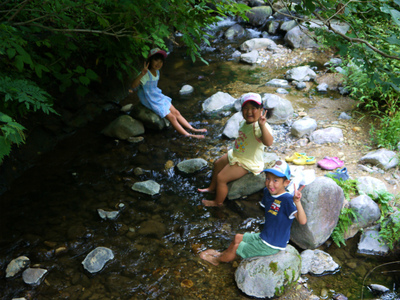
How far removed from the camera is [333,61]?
24.3 ft

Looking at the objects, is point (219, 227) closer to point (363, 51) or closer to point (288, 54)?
point (363, 51)

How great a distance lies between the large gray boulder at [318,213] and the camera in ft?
10.7

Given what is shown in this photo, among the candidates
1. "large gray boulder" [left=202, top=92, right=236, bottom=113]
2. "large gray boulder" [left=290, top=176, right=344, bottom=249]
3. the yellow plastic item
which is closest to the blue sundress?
"large gray boulder" [left=202, top=92, right=236, bottom=113]

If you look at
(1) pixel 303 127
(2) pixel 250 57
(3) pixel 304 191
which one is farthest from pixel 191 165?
(2) pixel 250 57

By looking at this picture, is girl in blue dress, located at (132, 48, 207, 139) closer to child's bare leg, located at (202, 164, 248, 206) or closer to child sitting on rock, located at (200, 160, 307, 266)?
child's bare leg, located at (202, 164, 248, 206)

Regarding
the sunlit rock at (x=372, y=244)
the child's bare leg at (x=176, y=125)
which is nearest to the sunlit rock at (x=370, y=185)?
the sunlit rock at (x=372, y=244)

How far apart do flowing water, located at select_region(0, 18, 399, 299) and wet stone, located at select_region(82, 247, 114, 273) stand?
0.06 metres

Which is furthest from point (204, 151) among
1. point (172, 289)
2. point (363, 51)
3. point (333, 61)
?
point (333, 61)

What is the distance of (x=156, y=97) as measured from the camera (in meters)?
5.50

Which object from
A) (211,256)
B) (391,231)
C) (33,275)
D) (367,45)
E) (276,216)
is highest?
(367,45)

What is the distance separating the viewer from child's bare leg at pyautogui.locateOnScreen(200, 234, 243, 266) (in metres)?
3.15

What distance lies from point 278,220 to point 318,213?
2.24 ft

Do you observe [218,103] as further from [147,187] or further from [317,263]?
[317,263]

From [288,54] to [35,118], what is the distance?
6.69 metres
